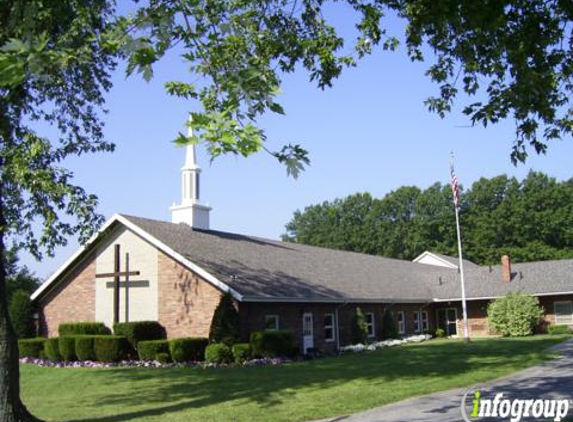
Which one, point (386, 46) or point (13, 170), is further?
point (13, 170)

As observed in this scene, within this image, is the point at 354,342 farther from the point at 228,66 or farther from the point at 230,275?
the point at 228,66

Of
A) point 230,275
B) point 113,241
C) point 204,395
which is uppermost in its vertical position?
point 113,241

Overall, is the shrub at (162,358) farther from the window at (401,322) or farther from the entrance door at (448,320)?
the entrance door at (448,320)

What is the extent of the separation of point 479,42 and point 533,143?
1635 mm

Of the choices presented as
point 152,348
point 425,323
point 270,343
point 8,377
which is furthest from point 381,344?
point 8,377

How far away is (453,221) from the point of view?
76.6 meters

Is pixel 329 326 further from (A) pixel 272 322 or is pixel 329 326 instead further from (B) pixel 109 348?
(B) pixel 109 348

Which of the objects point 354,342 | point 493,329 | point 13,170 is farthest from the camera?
point 493,329

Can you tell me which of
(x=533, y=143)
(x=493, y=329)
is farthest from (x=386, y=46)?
(x=493, y=329)

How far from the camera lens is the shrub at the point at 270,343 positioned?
23.0 meters

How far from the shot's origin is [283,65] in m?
10.2

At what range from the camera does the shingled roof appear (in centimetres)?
2570

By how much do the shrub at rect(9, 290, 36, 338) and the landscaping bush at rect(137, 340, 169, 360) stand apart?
816cm

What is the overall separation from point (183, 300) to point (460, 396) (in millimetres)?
13912
